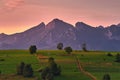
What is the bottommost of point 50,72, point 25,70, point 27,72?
point 50,72

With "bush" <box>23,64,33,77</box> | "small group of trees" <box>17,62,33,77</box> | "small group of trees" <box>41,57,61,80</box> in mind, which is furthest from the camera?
"small group of trees" <box>17,62,33,77</box>

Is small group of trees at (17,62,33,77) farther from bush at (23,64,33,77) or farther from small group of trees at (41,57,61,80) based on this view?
small group of trees at (41,57,61,80)

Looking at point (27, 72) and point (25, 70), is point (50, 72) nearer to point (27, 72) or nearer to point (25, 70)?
point (27, 72)

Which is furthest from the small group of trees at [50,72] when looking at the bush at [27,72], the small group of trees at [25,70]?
the small group of trees at [25,70]

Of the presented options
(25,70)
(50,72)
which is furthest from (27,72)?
(50,72)

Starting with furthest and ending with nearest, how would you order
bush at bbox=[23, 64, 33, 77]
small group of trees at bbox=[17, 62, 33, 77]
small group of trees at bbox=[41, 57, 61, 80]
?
small group of trees at bbox=[17, 62, 33, 77], bush at bbox=[23, 64, 33, 77], small group of trees at bbox=[41, 57, 61, 80]

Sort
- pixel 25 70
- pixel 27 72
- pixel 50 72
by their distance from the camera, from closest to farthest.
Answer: pixel 50 72
pixel 27 72
pixel 25 70

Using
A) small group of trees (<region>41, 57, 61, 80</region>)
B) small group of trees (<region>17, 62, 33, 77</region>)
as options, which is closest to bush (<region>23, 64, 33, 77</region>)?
small group of trees (<region>17, 62, 33, 77</region>)

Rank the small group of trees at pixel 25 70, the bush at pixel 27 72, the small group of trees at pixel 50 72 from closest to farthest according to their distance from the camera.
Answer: the small group of trees at pixel 50 72 < the bush at pixel 27 72 < the small group of trees at pixel 25 70

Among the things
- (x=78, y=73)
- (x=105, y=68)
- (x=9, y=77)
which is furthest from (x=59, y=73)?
(x=105, y=68)

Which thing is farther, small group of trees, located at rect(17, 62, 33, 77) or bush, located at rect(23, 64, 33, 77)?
small group of trees, located at rect(17, 62, 33, 77)

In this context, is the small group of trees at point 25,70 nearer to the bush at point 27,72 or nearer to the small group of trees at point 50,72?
the bush at point 27,72

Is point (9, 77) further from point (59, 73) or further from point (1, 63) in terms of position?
point (1, 63)

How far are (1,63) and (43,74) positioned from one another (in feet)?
158
